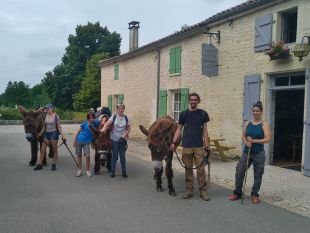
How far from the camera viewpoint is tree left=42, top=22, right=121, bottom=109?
42812 millimetres

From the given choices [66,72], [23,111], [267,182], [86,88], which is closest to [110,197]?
[267,182]

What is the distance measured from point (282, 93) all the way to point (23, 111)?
306 inches

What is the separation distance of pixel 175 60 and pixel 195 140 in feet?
29.6

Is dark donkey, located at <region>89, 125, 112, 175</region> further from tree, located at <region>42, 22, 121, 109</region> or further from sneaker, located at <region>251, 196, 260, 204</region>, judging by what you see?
tree, located at <region>42, 22, 121, 109</region>

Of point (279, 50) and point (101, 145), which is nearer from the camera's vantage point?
→ point (101, 145)

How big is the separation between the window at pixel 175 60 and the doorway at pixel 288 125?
4772mm

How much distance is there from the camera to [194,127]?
675 cm

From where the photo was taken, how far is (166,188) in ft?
25.1

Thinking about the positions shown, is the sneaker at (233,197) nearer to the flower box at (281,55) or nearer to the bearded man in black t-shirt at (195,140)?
the bearded man in black t-shirt at (195,140)

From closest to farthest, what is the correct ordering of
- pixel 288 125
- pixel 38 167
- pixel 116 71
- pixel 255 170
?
pixel 255 170 < pixel 38 167 < pixel 288 125 < pixel 116 71

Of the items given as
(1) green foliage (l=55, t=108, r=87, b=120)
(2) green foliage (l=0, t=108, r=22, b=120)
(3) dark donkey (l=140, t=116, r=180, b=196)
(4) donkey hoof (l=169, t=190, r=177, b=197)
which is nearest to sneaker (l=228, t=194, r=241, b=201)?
(4) donkey hoof (l=169, t=190, r=177, b=197)

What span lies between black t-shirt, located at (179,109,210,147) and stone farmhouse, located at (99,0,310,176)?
3582mm

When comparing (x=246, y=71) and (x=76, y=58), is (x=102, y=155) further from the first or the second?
(x=76, y=58)

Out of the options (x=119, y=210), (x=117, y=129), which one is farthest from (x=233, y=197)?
(x=117, y=129)
